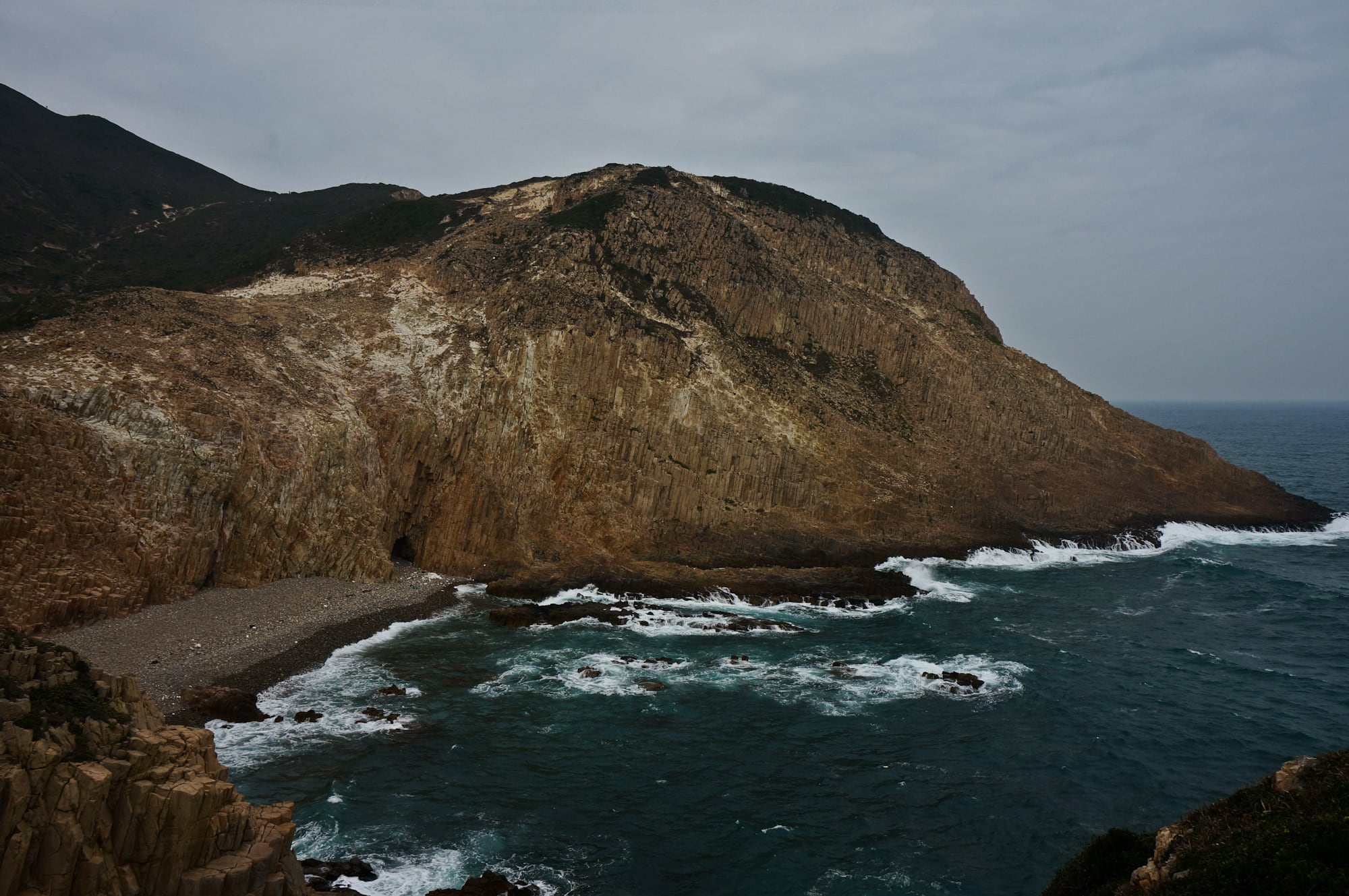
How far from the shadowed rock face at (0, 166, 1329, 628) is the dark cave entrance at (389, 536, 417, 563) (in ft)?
0.71

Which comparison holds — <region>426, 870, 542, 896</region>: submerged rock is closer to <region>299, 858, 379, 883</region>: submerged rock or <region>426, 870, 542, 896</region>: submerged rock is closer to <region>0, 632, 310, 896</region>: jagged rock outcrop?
<region>299, 858, 379, 883</region>: submerged rock

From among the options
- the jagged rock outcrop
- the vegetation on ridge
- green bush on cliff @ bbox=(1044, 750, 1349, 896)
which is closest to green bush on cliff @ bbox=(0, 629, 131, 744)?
the jagged rock outcrop

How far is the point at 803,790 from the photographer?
85.0 ft

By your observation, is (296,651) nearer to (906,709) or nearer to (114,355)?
(114,355)

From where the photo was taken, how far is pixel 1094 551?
63.5m

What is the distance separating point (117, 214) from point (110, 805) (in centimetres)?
11061

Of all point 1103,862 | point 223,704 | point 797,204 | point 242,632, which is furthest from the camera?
point 797,204

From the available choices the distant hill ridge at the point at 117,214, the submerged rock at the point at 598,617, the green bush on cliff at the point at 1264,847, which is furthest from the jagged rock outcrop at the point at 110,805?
the distant hill ridge at the point at 117,214

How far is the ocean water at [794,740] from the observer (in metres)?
22.2

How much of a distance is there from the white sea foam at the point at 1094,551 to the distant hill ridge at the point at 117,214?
5827cm

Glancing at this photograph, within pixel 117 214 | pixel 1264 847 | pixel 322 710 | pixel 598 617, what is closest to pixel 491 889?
pixel 322 710

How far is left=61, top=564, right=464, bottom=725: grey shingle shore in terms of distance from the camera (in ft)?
103

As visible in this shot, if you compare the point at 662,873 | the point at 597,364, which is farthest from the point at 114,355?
the point at 662,873

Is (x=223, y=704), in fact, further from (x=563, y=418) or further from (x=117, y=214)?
(x=117, y=214)
